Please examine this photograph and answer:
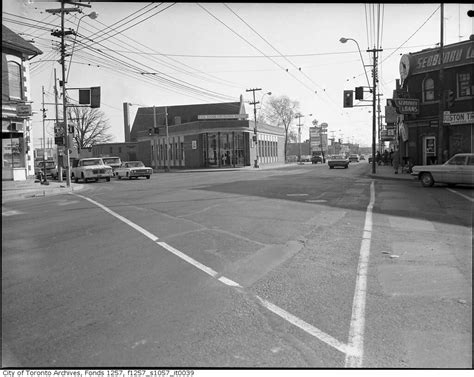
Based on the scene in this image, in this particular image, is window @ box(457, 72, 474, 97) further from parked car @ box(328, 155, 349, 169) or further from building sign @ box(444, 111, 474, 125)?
parked car @ box(328, 155, 349, 169)

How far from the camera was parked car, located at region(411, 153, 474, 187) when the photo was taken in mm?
18719

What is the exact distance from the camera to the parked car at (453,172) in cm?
1872

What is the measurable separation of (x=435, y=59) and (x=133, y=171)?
23788 mm

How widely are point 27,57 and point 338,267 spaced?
96.1 ft

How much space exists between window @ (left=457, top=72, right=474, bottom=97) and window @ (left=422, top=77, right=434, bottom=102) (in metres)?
2.42

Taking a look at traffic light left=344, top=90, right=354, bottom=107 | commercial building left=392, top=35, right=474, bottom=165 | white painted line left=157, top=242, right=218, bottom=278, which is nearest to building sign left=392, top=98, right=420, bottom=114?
commercial building left=392, top=35, right=474, bottom=165

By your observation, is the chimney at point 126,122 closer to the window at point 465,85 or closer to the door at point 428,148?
the door at point 428,148

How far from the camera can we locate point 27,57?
2983cm

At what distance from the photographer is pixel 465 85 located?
98.5ft

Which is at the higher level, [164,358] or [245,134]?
[245,134]

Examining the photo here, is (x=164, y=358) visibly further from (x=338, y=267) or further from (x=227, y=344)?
(x=338, y=267)

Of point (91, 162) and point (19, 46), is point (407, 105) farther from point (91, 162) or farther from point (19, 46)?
point (19, 46)

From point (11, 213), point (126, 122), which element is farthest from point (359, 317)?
point (126, 122)

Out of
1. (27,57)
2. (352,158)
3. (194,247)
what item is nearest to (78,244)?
(194,247)
